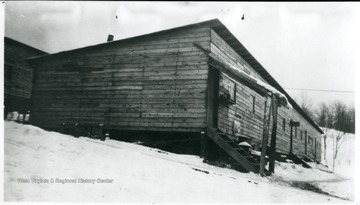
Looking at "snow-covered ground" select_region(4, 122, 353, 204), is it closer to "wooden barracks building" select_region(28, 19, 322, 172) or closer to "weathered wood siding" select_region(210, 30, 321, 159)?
"wooden barracks building" select_region(28, 19, 322, 172)

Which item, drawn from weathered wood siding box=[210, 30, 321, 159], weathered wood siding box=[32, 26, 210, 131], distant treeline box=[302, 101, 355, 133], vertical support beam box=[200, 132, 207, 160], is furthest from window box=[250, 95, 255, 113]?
distant treeline box=[302, 101, 355, 133]

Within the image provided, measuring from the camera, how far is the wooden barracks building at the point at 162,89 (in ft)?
43.4

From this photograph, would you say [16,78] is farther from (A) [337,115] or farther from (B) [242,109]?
(A) [337,115]

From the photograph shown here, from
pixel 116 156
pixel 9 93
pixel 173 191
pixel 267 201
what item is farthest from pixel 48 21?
pixel 9 93

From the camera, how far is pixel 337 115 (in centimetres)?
4531

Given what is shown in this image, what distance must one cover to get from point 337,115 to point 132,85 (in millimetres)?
38627

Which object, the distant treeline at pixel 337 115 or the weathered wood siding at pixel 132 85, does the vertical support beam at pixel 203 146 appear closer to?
the weathered wood siding at pixel 132 85

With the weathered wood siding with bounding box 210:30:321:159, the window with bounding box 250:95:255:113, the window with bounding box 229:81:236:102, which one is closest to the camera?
the weathered wood siding with bounding box 210:30:321:159

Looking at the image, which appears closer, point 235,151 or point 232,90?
point 235,151

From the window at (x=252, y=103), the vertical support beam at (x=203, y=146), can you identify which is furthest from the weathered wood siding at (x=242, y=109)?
the vertical support beam at (x=203, y=146)

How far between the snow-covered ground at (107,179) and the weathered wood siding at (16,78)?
14.5m

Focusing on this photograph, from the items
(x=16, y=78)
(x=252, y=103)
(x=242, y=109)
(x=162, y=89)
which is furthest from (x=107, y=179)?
(x=16, y=78)

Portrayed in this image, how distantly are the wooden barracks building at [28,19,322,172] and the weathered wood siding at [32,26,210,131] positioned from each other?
4 centimetres

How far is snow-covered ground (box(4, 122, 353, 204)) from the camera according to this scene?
596 cm
